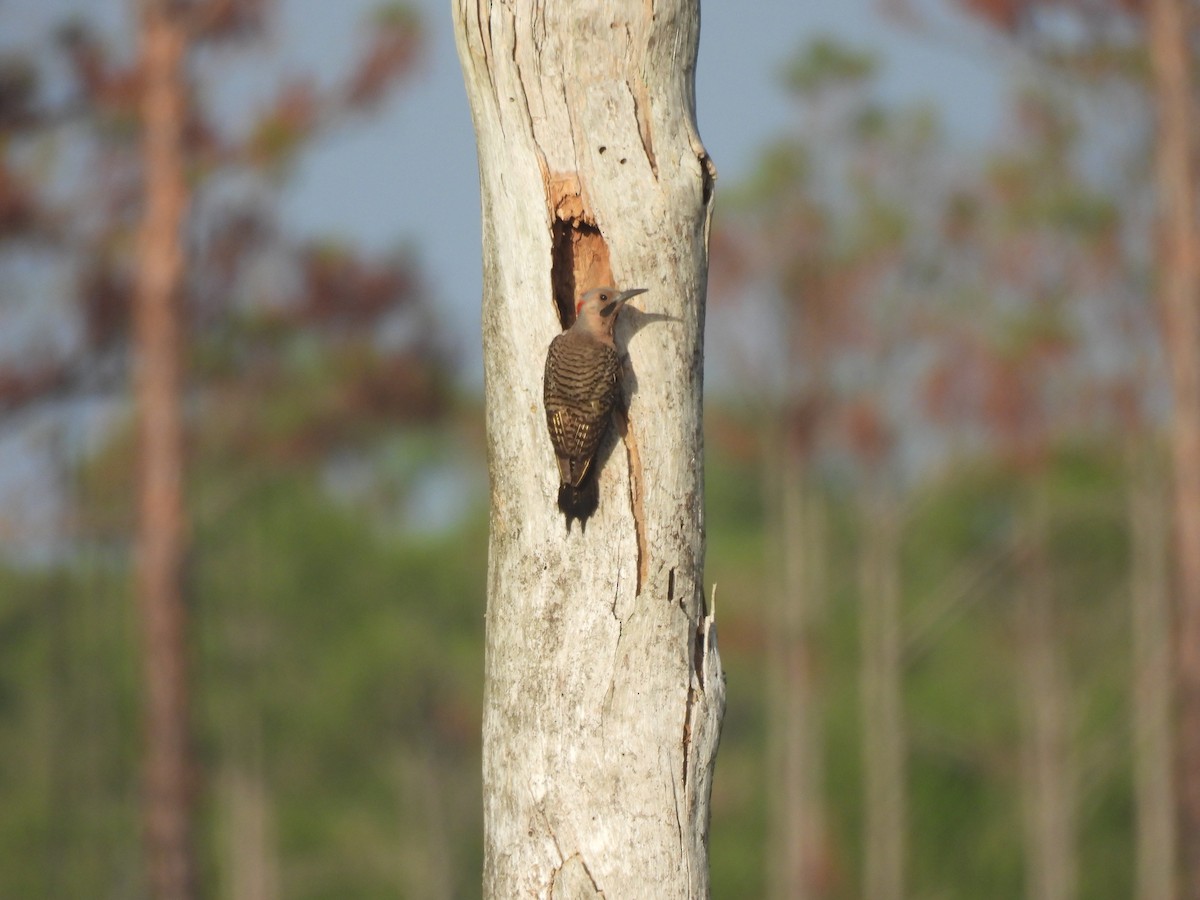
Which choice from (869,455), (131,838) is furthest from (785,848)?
(131,838)

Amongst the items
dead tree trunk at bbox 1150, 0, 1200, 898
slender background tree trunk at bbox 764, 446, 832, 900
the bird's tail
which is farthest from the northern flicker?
slender background tree trunk at bbox 764, 446, 832, 900

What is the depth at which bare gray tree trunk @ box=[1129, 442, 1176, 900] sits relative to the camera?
21.0 m

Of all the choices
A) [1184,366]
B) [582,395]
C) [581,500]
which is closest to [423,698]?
[1184,366]

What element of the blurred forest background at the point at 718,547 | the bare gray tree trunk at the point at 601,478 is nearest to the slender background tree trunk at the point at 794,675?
the blurred forest background at the point at 718,547

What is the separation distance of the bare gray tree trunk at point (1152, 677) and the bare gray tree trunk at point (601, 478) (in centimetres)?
1743

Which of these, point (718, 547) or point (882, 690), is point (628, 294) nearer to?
point (882, 690)

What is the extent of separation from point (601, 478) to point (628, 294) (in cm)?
49

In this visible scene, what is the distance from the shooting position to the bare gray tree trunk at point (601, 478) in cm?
417

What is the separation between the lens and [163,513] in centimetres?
1416

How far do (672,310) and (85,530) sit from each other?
1445 cm

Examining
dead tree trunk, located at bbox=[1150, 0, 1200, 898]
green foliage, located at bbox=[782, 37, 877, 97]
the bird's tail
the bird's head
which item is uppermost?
green foliage, located at bbox=[782, 37, 877, 97]

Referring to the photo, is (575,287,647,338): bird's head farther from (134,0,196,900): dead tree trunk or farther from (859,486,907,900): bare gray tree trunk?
(859,486,907,900): bare gray tree trunk

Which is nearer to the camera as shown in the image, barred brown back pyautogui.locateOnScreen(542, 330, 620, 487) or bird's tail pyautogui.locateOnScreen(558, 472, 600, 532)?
barred brown back pyautogui.locateOnScreen(542, 330, 620, 487)

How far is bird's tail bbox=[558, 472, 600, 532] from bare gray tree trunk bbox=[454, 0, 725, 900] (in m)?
0.03
